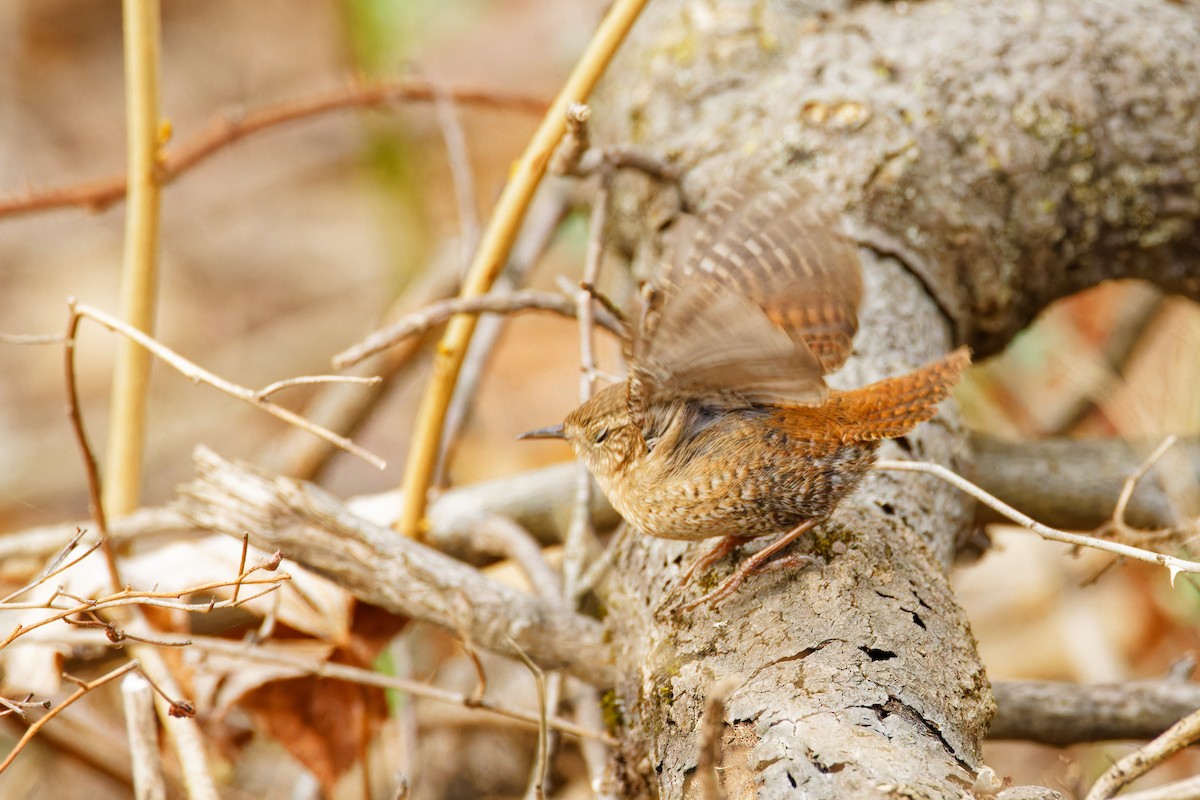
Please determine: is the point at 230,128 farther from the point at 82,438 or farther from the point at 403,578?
the point at 403,578

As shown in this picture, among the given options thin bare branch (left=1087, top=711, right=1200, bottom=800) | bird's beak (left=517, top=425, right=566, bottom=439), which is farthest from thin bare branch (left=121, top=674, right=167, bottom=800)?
thin bare branch (left=1087, top=711, right=1200, bottom=800)

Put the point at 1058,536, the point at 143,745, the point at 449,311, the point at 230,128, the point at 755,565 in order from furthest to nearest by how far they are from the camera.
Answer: the point at 230,128
the point at 449,311
the point at 143,745
the point at 755,565
the point at 1058,536

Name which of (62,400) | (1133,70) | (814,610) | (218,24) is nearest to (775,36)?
(1133,70)

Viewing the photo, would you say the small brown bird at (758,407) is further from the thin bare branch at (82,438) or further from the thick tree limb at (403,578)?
the thin bare branch at (82,438)

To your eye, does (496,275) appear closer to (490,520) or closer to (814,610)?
(490,520)

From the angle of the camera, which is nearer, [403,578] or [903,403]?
[903,403]

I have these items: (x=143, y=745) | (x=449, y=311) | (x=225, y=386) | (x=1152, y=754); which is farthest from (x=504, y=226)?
(x=1152, y=754)

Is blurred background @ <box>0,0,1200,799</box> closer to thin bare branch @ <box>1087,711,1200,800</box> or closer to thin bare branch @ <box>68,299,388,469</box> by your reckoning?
thin bare branch @ <box>68,299,388,469</box>
